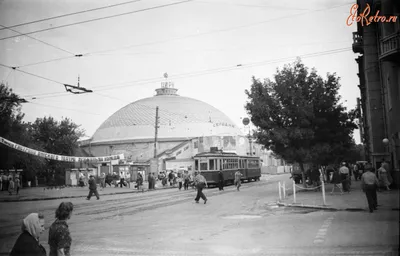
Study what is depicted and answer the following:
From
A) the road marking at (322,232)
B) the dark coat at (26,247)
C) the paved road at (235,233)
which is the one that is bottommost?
the paved road at (235,233)

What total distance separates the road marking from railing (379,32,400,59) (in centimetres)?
829

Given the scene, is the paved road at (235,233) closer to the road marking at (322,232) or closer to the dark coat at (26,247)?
the road marking at (322,232)

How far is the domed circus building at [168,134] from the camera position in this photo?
229 feet

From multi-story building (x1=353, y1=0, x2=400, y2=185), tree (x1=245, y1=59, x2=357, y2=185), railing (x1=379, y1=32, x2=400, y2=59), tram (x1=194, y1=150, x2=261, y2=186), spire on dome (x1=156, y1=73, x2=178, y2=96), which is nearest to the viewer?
railing (x1=379, y1=32, x2=400, y2=59)

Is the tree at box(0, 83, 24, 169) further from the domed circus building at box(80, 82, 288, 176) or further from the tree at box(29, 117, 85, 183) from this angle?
the domed circus building at box(80, 82, 288, 176)

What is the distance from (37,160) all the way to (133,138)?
124 ft

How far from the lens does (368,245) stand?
25.8ft

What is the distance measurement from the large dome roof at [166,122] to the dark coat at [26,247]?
72297 millimetres

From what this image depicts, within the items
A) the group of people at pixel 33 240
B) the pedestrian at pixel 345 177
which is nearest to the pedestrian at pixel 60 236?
the group of people at pixel 33 240

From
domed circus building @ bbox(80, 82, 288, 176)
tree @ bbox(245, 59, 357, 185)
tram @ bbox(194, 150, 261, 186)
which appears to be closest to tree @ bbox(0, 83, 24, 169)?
tree @ bbox(245, 59, 357, 185)

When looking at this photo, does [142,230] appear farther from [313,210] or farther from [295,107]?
[295,107]

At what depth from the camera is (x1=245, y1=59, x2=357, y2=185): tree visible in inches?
901

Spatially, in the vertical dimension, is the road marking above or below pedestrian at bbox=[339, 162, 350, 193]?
below

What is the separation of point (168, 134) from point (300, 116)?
5772cm
